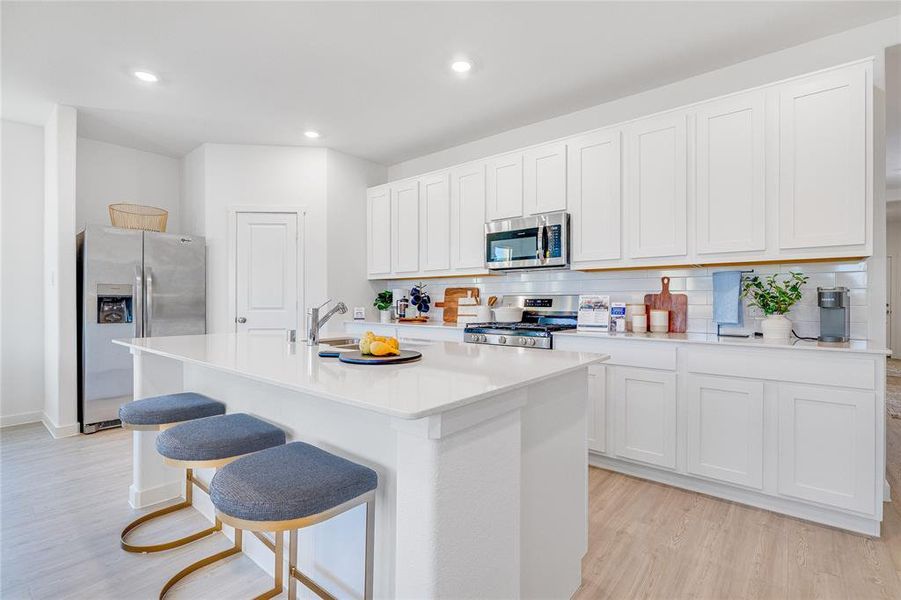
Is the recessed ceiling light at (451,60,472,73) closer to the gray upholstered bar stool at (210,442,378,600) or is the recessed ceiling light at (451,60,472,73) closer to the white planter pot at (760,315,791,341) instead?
the white planter pot at (760,315,791,341)

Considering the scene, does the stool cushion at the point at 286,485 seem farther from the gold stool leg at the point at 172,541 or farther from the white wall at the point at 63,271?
the white wall at the point at 63,271

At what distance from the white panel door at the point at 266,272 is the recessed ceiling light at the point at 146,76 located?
1528 millimetres

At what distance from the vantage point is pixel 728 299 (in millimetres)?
2873

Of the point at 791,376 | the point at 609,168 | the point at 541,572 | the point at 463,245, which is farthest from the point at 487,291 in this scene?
the point at 541,572

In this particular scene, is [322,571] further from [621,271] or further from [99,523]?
[621,271]

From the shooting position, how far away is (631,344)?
2.87 metres

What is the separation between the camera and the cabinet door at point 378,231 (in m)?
4.79

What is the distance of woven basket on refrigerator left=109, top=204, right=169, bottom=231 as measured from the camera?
13.5 ft

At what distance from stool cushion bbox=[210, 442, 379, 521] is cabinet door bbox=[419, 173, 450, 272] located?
118 inches

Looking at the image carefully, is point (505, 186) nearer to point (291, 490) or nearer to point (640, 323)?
point (640, 323)

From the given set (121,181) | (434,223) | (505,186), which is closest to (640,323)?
(505,186)

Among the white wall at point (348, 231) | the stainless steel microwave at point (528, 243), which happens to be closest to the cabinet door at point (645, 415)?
the stainless steel microwave at point (528, 243)

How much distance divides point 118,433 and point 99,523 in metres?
1.84

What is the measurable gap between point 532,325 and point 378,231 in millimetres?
2210
